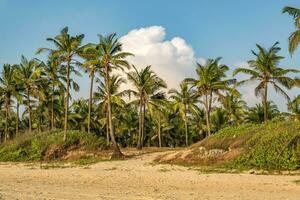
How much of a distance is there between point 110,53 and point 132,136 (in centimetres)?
3345

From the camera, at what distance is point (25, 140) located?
3353 centimetres

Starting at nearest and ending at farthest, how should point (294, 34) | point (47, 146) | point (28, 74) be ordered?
point (294, 34) → point (47, 146) → point (28, 74)

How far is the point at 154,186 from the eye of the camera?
15.6 metres

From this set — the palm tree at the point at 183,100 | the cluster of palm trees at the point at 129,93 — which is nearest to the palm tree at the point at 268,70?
the cluster of palm trees at the point at 129,93

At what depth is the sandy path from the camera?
12.3 m

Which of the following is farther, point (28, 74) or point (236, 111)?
point (236, 111)

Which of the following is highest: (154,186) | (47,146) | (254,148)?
(47,146)

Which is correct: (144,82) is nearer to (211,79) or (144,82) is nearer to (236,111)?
(211,79)

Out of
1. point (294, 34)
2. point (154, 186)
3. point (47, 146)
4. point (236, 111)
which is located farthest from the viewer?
point (236, 111)

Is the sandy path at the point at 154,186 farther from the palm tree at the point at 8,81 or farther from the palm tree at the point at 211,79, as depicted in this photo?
the palm tree at the point at 8,81

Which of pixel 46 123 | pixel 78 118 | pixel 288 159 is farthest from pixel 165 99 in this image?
pixel 46 123

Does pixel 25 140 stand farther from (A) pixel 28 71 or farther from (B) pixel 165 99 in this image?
(B) pixel 165 99

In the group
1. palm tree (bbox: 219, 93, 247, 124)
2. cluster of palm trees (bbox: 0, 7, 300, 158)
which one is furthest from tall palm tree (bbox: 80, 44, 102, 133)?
palm tree (bbox: 219, 93, 247, 124)

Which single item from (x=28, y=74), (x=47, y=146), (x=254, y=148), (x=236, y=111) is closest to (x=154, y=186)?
(x=254, y=148)
